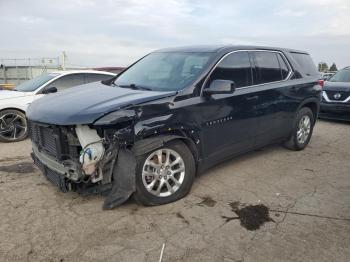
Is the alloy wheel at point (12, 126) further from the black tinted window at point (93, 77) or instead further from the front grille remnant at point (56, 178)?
the front grille remnant at point (56, 178)

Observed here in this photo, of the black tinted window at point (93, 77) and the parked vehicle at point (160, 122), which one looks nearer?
the parked vehicle at point (160, 122)

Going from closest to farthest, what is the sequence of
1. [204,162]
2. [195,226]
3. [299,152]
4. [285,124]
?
[195,226]
[204,162]
[285,124]
[299,152]

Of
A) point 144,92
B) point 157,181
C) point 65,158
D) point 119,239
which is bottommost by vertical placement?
point 119,239

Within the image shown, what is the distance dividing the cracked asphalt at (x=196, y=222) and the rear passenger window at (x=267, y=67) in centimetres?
137

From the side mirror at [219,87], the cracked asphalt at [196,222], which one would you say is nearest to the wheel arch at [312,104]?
the cracked asphalt at [196,222]

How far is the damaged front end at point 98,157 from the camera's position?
3.72 meters

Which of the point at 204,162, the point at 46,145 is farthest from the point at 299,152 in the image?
the point at 46,145

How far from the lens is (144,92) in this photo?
4.34m

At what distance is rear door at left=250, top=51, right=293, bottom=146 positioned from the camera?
17.6ft

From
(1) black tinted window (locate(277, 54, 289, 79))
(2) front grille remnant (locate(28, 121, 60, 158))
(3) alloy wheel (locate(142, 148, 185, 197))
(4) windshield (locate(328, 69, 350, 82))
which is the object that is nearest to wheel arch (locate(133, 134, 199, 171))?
(3) alloy wheel (locate(142, 148, 185, 197))

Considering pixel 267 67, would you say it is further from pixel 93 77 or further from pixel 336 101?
pixel 336 101

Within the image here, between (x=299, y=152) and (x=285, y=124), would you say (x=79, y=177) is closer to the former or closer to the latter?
(x=285, y=124)

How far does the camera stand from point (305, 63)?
21.9 ft

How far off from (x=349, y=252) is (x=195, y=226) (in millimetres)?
1419
